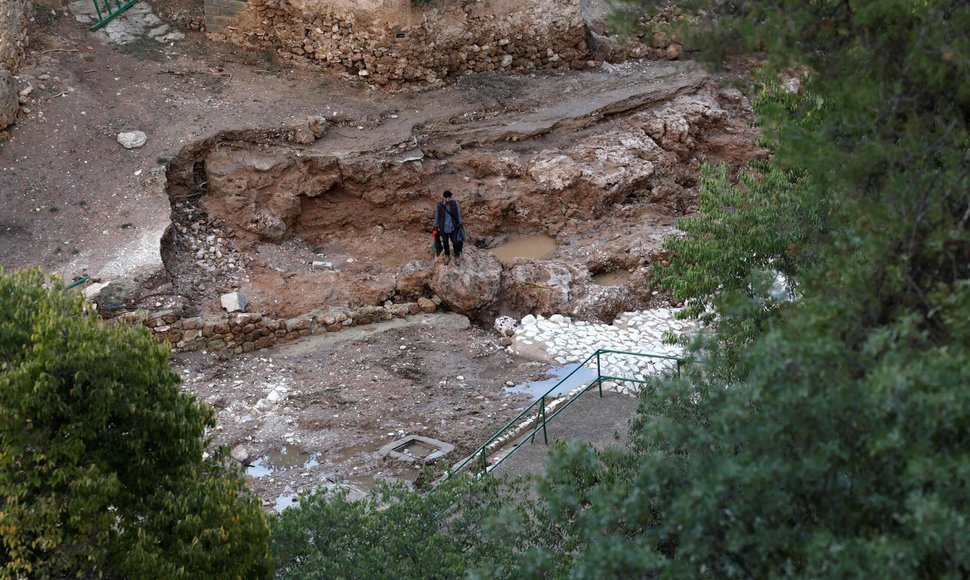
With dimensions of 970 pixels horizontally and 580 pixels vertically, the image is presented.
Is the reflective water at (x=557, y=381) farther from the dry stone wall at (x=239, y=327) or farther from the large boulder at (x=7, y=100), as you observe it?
the large boulder at (x=7, y=100)

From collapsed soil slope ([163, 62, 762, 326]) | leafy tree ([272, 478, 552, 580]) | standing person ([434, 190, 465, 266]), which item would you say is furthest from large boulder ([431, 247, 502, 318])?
leafy tree ([272, 478, 552, 580])

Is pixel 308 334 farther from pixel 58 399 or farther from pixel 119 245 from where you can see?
pixel 58 399

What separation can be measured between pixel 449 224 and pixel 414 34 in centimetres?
571

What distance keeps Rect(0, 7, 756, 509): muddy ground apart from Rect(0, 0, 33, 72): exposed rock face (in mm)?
287

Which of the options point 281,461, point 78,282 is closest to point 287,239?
point 78,282

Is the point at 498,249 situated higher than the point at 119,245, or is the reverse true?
the point at 119,245

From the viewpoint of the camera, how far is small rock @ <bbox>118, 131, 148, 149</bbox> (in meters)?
18.7

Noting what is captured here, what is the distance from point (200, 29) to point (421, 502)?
636 inches

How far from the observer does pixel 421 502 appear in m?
8.75

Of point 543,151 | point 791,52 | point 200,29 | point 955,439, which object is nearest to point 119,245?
point 200,29

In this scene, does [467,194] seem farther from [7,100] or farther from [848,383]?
[848,383]

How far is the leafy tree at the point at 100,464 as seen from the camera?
7234mm

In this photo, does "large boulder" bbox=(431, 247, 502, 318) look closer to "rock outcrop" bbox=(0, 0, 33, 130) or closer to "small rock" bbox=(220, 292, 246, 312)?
"small rock" bbox=(220, 292, 246, 312)

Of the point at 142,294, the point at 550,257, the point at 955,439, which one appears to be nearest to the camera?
the point at 955,439
